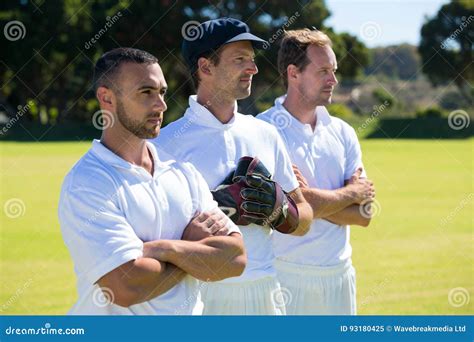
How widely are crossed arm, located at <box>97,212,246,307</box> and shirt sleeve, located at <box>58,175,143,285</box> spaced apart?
5 centimetres

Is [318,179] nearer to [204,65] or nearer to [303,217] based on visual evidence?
[303,217]

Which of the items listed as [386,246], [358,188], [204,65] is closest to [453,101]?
[386,246]

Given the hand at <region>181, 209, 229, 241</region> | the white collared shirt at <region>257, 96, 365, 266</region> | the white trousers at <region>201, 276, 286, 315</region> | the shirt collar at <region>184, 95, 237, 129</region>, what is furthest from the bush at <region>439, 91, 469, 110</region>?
the hand at <region>181, 209, 229, 241</region>

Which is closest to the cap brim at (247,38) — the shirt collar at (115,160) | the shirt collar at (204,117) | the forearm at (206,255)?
the shirt collar at (204,117)

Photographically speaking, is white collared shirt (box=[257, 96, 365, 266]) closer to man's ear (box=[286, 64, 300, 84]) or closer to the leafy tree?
man's ear (box=[286, 64, 300, 84])

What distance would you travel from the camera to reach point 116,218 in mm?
3633

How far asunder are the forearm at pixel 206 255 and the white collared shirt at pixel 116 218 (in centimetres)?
9

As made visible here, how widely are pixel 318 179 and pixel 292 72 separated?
33.7 inches

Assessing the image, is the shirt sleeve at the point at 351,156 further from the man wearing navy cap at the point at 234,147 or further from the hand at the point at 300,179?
the man wearing navy cap at the point at 234,147

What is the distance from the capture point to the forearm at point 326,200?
546 centimetres

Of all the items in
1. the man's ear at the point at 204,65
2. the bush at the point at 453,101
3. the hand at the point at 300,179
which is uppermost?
the man's ear at the point at 204,65

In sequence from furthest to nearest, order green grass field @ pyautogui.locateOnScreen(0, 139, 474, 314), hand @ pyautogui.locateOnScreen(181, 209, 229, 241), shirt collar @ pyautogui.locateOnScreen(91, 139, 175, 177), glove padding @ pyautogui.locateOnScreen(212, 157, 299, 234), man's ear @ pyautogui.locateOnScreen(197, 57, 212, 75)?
green grass field @ pyautogui.locateOnScreen(0, 139, 474, 314), man's ear @ pyautogui.locateOnScreen(197, 57, 212, 75), glove padding @ pyautogui.locateOnScreen(212, 157, 299, 234), hand @ pyautogui.locateOnScreen(181, 209, 229, 241), shirt collar @ pyautogui.locateOnScreen(91, 139, 175, 177)

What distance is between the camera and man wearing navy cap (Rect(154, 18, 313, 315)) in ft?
15.6

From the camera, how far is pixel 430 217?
56.4 feet
